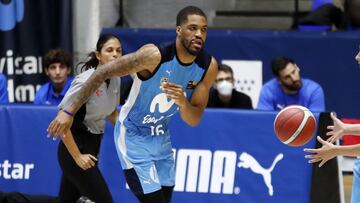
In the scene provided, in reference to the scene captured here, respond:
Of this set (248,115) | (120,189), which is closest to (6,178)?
(120,189)

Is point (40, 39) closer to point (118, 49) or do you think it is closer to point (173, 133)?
point (173, 133)

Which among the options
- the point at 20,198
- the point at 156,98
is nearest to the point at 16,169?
the point at 20,198

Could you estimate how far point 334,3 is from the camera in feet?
40.8

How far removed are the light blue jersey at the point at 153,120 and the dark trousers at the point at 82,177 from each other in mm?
350

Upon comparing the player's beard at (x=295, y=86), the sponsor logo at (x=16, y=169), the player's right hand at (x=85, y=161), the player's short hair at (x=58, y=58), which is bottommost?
the sponsor logo at (x=16, y=169)

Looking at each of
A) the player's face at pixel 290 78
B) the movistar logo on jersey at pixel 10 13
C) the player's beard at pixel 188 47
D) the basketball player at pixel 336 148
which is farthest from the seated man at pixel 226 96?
the basketball player at pixel 336 148

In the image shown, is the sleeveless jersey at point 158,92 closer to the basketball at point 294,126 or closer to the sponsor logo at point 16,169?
the basketball at point 294,126

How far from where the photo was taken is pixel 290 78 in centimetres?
982

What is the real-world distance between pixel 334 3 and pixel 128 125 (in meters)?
6.47

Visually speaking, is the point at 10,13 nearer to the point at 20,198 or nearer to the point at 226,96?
the point at 226,96

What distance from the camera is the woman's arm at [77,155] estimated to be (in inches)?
263

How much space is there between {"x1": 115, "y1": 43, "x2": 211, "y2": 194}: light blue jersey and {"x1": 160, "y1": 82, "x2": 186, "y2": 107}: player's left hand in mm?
191

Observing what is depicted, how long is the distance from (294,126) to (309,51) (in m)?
5.11

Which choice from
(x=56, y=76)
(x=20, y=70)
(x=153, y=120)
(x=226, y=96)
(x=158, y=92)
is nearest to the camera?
(x=158, y=92)
